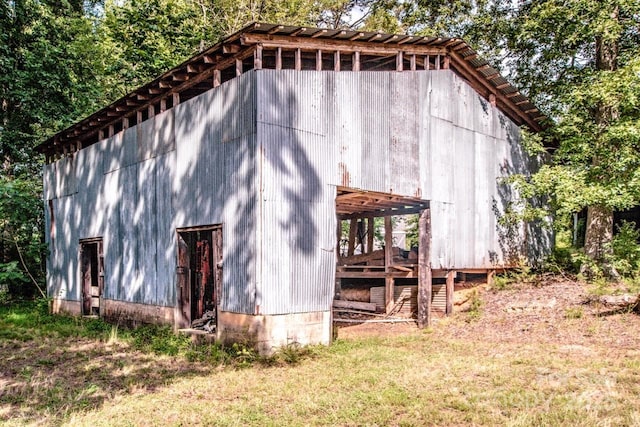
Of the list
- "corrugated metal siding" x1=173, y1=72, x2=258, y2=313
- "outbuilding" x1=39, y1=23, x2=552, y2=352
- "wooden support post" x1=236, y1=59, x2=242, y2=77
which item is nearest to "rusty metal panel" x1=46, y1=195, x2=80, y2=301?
"outbuilding" x1=39, y1=23, x2=552, y2=352

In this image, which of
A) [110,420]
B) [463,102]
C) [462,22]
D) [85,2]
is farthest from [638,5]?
[85,2]

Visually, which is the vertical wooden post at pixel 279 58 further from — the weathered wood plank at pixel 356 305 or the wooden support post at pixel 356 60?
the weathered wood plank at pixel 356 305

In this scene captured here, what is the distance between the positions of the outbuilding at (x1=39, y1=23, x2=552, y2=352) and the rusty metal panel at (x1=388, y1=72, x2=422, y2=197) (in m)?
0.04

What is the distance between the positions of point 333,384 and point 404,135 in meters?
6.11

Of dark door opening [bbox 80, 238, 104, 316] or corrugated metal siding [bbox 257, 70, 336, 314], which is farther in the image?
dark door opening [bbox 80, 238, 104, 316]

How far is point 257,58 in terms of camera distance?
949cm

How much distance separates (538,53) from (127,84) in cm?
1859

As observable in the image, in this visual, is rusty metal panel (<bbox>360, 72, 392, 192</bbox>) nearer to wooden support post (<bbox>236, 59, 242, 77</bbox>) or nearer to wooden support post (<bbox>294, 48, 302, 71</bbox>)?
wooden support post (<bbox>294, 48, 302, 71</bbox>)

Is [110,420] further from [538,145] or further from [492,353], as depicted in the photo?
[538,145]

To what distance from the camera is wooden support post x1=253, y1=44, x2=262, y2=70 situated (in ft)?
31.0

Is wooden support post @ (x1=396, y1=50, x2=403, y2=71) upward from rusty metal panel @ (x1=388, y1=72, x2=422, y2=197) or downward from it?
upward

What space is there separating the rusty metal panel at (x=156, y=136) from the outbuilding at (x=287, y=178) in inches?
2.1

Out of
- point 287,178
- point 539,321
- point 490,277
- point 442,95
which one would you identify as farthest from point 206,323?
point 490,277

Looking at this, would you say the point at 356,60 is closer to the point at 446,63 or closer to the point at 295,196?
the point at 446,63
